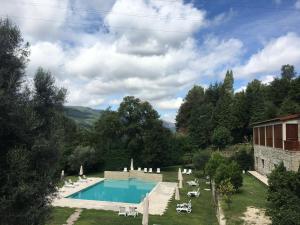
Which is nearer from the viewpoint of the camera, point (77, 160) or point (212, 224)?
point (212, 224)

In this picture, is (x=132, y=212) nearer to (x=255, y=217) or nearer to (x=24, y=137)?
(x=255, y=217)

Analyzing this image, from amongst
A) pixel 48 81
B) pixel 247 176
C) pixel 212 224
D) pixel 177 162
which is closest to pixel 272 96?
pixel 177 162

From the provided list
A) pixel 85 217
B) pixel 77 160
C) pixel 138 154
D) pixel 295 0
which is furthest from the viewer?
pixel 138 154

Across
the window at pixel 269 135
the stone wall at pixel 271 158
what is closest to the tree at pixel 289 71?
the stone wall at pixel 271 158

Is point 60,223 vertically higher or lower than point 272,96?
lower

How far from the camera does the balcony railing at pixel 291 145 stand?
61.9 feet

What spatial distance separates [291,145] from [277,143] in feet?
12.6

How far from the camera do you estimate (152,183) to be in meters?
33.2

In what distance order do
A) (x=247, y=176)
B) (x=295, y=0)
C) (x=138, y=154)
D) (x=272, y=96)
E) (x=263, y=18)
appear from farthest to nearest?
(x=272, y=96)
(x=138, y=154)
(x=247, y=176)
(x=263, y=18)
(x=295, y=0)

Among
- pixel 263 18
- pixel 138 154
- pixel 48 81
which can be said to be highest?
pixel 263 18

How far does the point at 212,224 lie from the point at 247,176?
14163 millimetres

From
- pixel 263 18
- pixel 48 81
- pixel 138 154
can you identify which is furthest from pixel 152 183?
pixel 48 81

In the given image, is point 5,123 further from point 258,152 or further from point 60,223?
point 258,152

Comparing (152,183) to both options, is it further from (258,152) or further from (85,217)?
(85,217)
